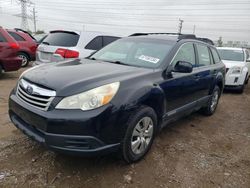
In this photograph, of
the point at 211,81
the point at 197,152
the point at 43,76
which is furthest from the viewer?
the point at 211,81

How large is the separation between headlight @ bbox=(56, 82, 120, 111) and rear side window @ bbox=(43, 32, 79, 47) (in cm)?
389

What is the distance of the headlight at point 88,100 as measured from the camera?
2.44 metres

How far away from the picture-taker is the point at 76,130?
241cm

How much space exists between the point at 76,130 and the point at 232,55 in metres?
7.98

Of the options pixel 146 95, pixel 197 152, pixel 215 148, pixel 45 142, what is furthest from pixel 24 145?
pixel 215 148

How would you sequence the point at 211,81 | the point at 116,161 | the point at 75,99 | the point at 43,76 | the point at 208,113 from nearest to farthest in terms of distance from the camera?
the point at 75,99 → the point at 43,76 → the point at 116,161 → the point at 211,81 → the point at 208,113

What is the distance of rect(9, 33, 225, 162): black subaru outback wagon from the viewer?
2.44m

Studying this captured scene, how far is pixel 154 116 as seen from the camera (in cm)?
310

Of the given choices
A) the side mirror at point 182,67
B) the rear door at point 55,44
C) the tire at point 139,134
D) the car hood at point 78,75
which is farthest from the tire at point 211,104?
the rear door at point 55,44

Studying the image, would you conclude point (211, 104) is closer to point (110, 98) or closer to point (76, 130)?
point (110, 98)

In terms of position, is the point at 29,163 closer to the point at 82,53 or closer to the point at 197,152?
the point at 197,152

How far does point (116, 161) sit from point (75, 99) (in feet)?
3.52

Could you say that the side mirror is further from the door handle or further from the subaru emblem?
the subaru emblem

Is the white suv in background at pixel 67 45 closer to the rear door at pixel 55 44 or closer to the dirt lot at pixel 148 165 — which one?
the rear door at pixel 55 44
